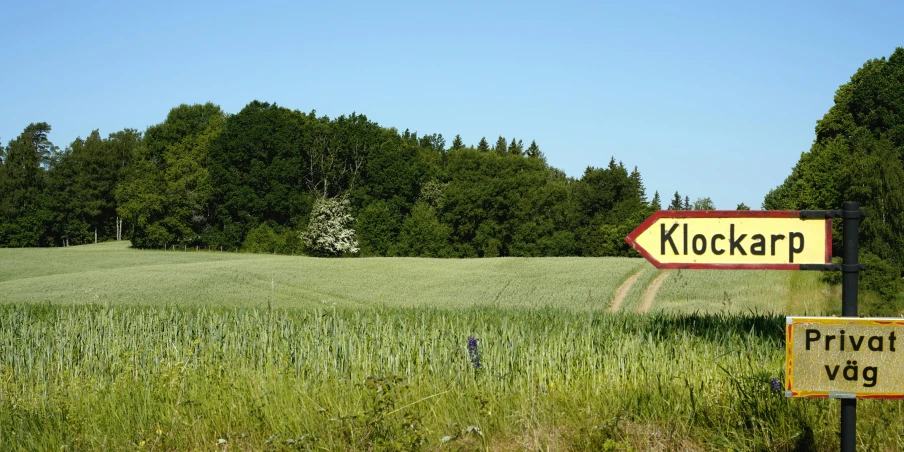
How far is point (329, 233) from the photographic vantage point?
66.6 metres

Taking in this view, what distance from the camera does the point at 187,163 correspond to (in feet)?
253

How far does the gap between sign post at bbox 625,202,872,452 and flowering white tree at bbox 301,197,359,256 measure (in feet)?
207

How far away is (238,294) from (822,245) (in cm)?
3137

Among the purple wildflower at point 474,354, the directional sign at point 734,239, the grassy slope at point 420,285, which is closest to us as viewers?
the directional sign at point 734,239

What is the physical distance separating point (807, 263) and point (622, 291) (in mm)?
30917

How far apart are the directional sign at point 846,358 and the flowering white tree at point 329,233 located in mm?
63666

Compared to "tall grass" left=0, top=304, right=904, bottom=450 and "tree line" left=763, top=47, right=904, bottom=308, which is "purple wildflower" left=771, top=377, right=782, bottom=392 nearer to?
"tall grass" left=0, top=304, right=904, bottom=450

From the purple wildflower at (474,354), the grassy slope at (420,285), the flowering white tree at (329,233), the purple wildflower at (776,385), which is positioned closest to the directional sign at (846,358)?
the purple wildflower at (776,385)

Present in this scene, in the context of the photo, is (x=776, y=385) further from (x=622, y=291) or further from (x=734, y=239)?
(x=622, y=291)

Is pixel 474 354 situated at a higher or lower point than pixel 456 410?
higher

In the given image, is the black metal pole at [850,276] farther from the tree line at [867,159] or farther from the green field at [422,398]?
the tree line at [867,159]

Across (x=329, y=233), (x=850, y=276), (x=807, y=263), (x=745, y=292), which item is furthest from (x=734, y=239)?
(x=329, y=233)

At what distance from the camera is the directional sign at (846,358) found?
3.58 metres

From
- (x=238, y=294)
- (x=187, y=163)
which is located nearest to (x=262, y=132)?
(x=187, y=163)
